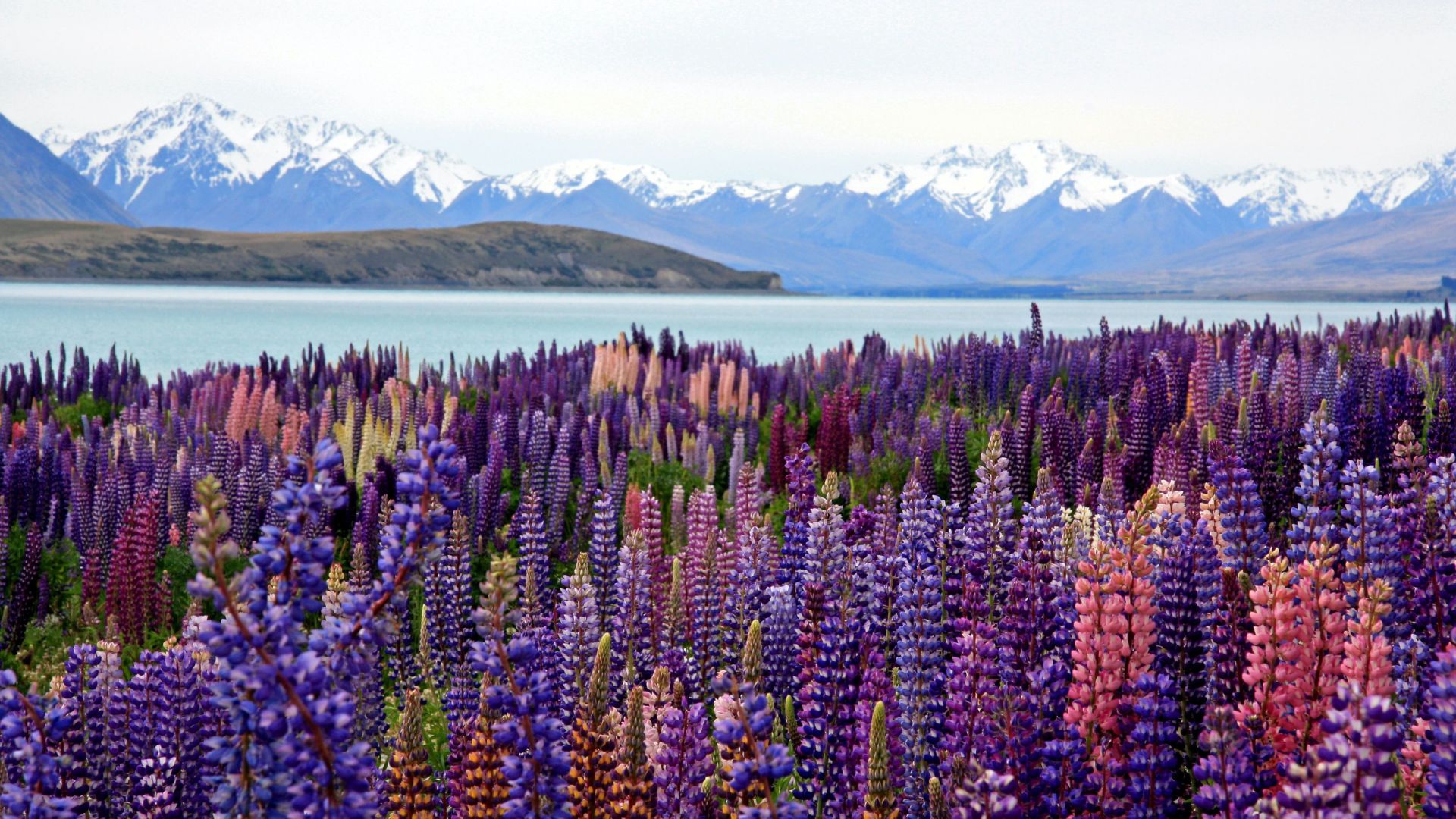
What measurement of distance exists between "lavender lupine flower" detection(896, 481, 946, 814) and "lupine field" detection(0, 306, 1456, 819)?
0.02m

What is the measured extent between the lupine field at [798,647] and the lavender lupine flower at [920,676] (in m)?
0.02

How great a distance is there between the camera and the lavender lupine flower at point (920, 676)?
4.39 m

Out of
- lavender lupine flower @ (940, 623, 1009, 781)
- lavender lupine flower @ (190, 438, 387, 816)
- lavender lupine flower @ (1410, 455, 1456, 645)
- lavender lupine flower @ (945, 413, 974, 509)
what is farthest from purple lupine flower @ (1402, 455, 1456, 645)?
lavender lupine flower @ (945, 413, 974, 509)

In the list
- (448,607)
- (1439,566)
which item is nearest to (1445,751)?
(1439,566)

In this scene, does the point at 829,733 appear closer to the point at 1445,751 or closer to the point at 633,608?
the point at 1445,751

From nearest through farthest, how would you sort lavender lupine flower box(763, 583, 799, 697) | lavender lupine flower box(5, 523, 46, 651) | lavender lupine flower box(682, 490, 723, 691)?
lavender lupine flower box(763, 583, 799, 697), lavender lupine flower box(682, 490, 723, 691), lavender lupine flower box(5, 523, 46, 651)

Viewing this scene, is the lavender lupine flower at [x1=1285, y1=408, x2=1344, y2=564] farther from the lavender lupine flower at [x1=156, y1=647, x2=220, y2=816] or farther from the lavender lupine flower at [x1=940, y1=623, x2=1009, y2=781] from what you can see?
the lavender lupine flower at [x1=156, y1=647, x2=220, y2=816]

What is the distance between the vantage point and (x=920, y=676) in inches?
179

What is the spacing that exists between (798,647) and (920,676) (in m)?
0.70

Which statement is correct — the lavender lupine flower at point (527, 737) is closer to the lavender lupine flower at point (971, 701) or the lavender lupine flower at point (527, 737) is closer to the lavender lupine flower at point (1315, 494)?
the lavender lupine flower at point (971, 701)

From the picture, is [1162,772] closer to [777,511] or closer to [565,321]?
[777,511]

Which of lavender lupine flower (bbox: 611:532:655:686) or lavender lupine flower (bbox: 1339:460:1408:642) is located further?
lavender lupine flower (bbox: 611:532:655:686)

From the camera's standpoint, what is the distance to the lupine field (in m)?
2.88

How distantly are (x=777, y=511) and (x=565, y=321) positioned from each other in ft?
335
